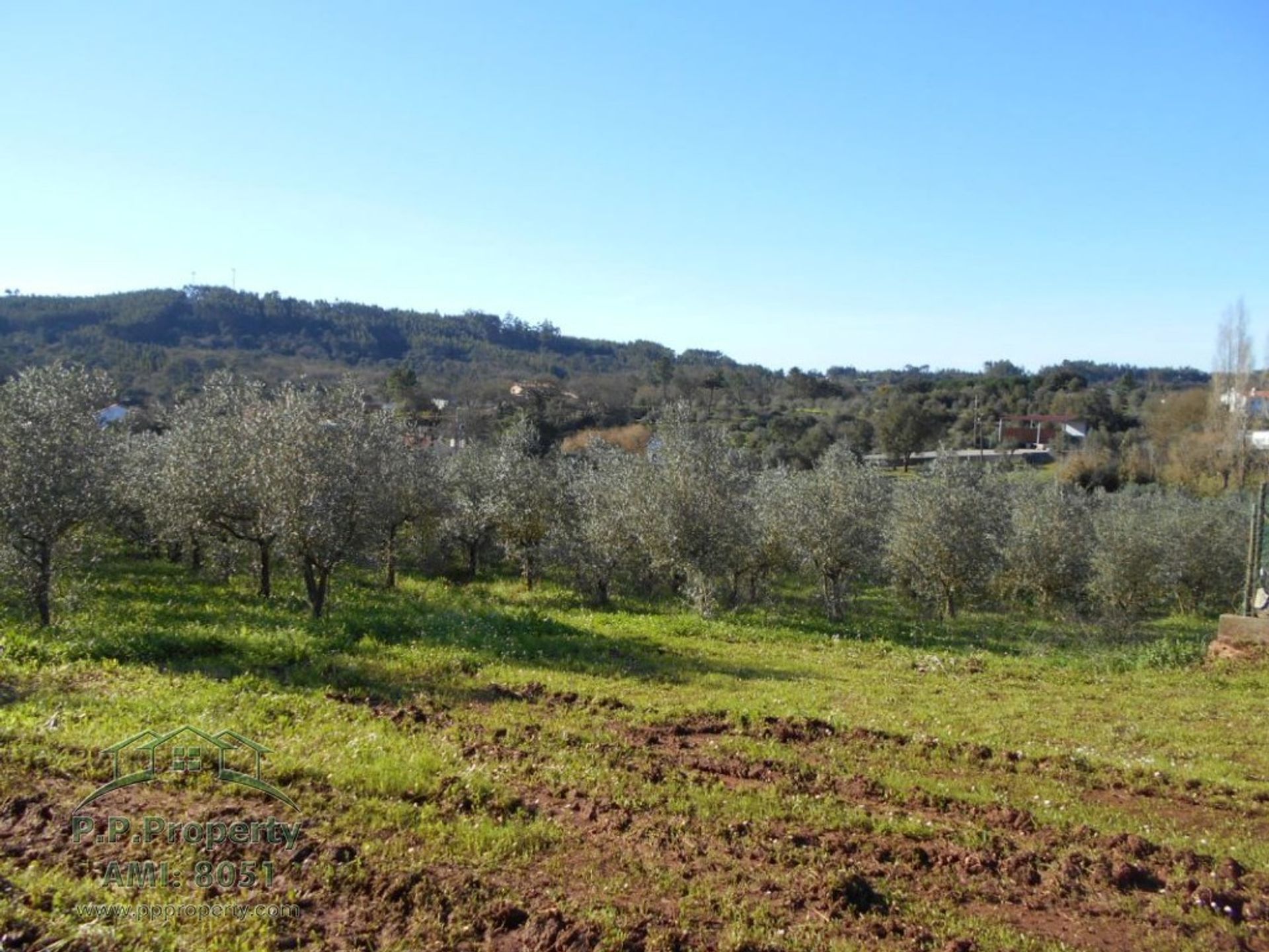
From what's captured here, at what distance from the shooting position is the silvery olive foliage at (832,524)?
893 inches

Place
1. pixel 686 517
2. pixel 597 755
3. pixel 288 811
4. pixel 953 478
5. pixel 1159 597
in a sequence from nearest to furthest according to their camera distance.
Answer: pixel 288 811, pixel 597 755, pixel 686 517, pixel 953 478, pixel 1159 597

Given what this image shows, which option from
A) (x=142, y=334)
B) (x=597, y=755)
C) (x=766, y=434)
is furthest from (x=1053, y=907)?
(x=142, y=334)

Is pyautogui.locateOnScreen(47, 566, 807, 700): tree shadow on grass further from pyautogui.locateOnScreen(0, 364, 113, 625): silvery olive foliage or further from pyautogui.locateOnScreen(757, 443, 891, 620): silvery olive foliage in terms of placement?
pyautogui.locateOnScreen(757, 443, 891, 620): silvery olive foliage

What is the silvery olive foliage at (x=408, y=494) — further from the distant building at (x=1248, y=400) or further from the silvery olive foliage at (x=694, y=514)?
the distant building at (x=1248, y=400)

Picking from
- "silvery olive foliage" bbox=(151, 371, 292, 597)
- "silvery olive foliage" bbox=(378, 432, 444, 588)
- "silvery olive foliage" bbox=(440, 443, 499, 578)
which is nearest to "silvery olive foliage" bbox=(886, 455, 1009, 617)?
"silvery olive foliage" bbox=(440, 443, 499, 578)

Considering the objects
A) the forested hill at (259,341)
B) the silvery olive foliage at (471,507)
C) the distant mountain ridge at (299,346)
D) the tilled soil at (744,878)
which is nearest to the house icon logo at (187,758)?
the tilled soil at (744,878)

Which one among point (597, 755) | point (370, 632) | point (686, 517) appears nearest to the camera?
point (597, 755)

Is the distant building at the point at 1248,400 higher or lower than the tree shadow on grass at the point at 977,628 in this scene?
higher

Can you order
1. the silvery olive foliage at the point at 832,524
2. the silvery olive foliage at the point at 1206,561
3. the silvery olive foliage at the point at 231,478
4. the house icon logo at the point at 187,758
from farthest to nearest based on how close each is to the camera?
the silvery olive foliage at the point at 1206,561
the silvery olive foliage at the point at 832,524
the silvery olive foliage at the point at 231,478
the house icon logo at the point at 187,758

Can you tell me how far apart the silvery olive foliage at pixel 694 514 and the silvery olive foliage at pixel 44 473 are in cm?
1302

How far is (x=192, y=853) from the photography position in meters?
5.26

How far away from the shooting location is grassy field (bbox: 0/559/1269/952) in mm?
4809

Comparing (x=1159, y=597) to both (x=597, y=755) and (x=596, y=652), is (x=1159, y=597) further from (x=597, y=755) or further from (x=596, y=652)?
(x=597, y=755)

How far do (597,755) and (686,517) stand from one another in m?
14.3
